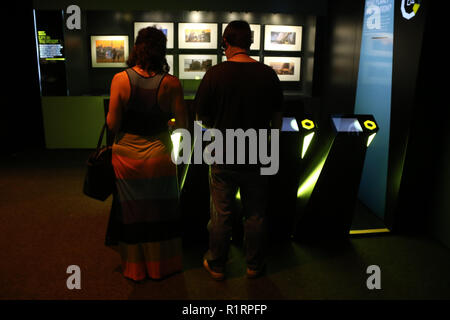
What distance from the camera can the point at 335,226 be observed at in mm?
3562

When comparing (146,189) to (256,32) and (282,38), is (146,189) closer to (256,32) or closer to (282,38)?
(256,32)

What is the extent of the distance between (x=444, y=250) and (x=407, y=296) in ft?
3.06

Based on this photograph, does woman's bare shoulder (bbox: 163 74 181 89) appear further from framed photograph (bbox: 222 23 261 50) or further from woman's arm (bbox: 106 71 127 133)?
framed photograph (bbox: 222 23 261 50)

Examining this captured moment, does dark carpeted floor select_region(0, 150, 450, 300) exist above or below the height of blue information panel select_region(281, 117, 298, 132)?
below

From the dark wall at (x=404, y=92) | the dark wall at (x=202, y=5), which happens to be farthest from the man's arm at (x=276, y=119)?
the dark wall at (x=202, y=5)

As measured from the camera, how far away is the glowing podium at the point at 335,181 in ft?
10.6

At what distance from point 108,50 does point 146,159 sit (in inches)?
189

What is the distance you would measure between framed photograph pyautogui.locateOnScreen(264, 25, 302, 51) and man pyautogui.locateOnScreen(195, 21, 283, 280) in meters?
4.36

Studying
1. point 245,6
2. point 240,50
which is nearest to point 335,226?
point 240,50

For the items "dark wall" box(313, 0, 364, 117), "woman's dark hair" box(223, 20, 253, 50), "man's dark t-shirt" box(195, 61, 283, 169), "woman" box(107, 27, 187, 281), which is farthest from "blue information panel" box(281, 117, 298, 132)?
"dark wall" box(313, 0, 364, 117)

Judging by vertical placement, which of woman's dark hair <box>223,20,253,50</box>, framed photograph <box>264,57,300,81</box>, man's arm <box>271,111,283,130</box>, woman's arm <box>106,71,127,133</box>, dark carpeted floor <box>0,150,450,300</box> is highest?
woman's dark hair <box>223,20,253,50</box>

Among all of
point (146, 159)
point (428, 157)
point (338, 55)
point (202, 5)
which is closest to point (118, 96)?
point (146, 159)

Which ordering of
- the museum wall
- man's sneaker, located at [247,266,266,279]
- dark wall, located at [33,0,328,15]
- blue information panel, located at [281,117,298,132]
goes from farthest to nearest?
the museum wall
dark wall, located at [33,0,328,15]
blue information panel, located at [281,117,298,132]
man's sneaker, located at [247,266,266,279]

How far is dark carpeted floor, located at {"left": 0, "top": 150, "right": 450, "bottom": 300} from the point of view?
9.19ft
